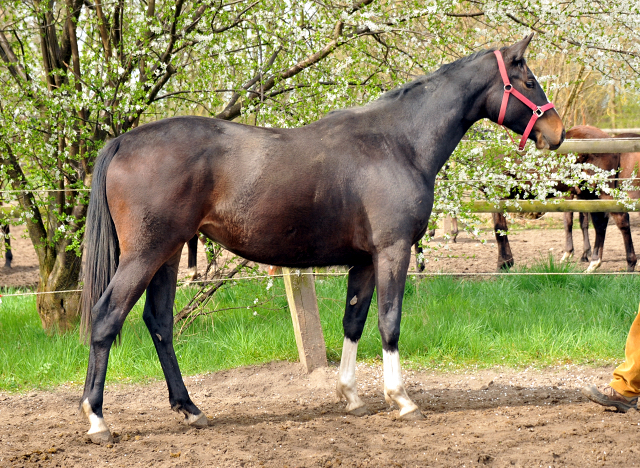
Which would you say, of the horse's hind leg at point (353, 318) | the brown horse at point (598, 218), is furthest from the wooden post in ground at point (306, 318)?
the brown horse at point (598, 218)

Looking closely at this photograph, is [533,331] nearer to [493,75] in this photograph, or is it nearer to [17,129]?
[493,75]

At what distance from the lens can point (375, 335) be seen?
491cm

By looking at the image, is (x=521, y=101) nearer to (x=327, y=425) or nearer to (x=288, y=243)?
(x=288, y=243)

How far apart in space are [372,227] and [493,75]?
3.93ft

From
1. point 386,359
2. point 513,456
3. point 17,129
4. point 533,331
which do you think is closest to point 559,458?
point 513,456

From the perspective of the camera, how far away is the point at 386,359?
3574 mm

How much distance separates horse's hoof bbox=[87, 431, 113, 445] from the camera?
311 cm

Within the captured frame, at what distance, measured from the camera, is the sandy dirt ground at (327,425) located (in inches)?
113

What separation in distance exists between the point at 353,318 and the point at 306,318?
0.73m

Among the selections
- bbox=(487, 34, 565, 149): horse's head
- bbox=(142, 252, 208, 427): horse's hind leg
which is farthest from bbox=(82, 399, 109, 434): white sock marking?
bbox=(487, 34, 565, 149): horse's head

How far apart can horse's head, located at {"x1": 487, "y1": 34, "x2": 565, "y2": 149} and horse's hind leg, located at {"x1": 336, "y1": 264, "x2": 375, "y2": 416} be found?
126 cm

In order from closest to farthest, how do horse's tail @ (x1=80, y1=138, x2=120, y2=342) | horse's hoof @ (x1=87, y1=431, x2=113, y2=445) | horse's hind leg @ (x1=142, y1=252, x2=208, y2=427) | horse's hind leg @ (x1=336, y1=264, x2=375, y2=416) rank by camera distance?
horse's hoof @ (x1=87, y1=431, x2=113, y2=445)
horse's tail @ (x1=80, y1=138, x2=120, y2=342)
horse's hind leg @ (x1=142, y1=252, x2=208, y2=427)
horse's hind leg @ (x1=336, y1=264, x2=375, y2=416)

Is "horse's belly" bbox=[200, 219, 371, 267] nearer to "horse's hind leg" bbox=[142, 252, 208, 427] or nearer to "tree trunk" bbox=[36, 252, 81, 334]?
"horse's hind leg" bbox=[142, 252, 208, 427]

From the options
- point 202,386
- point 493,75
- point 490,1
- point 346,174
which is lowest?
point 202,386
